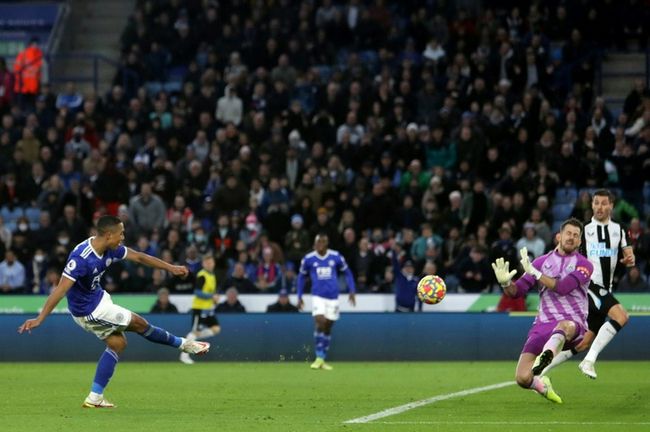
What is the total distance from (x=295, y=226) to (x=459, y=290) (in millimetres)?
3274

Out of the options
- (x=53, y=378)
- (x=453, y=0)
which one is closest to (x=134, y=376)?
(x=53, y=378)

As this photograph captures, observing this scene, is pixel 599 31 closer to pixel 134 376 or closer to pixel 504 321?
pixel 504 321

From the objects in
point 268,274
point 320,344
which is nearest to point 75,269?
point 320,344

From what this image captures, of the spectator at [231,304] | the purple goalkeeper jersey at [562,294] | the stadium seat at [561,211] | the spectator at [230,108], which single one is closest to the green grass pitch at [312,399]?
the purple goalkeeper jersey at [562,294]

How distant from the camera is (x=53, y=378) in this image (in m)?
18.7

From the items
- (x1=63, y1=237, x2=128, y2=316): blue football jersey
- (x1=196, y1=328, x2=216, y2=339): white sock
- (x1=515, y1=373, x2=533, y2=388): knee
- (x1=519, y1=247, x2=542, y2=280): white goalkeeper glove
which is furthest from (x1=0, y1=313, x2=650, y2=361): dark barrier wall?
(x1=519, y1=247, x2=542, y2=280): white goalkeeper glove

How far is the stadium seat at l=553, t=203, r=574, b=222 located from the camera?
84.1 ft

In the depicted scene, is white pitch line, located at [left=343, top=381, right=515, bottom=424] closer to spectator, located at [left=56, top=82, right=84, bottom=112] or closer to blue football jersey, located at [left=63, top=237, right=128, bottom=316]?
blue football jersey, located at [left=63, top=237, right=128, bottom=316]

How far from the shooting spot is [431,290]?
15.1 m

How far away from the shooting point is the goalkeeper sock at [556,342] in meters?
12.9

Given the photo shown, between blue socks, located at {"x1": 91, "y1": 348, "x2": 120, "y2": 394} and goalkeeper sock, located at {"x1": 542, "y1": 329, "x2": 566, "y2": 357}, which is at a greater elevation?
goalkeeper sock, located at {"x1": 542, "y1": 329, "x2": 566, "y2": 357}

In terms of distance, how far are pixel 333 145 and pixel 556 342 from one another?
48.9ft

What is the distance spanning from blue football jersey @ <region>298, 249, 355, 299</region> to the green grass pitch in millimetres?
1170

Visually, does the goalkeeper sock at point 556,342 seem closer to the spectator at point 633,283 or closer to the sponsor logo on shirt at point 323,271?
the sponsor logo on shirt at point 323,271
